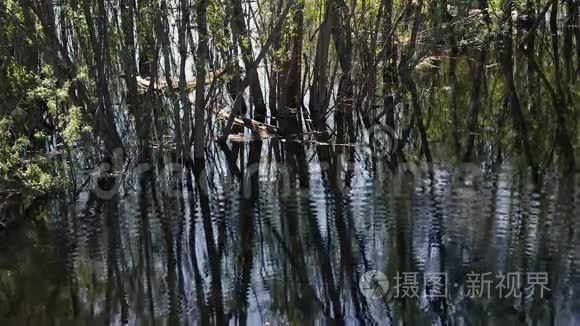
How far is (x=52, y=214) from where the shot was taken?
9.66m

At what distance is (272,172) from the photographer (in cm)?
1112

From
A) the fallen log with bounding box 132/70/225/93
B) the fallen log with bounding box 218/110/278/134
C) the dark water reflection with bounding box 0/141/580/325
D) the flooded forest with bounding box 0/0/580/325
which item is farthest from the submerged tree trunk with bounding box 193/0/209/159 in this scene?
the fallen log with bounding box 218/110/278/134

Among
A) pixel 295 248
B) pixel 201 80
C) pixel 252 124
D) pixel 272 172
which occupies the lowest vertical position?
pixel 295 248

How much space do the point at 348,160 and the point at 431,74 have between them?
296 inches

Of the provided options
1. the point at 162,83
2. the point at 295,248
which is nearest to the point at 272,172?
the point at 162,83

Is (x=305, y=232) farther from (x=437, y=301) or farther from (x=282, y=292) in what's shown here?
(x=437, y=301)

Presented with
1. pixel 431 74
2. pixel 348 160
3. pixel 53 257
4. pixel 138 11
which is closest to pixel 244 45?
pixel 138 11

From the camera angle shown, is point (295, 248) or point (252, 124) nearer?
point (295, 248)

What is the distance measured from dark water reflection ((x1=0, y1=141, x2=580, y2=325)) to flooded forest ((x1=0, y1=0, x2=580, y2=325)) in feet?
0.09

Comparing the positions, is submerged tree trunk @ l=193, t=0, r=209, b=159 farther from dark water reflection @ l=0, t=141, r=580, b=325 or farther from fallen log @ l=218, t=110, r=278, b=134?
fallen log @ l=218, t=110, r=278, b=134

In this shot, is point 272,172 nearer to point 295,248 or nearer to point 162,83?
point 162,83

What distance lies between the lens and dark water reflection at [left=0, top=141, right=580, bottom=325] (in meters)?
6.84

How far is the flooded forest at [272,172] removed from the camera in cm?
716

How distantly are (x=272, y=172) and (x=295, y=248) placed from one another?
306 cm
